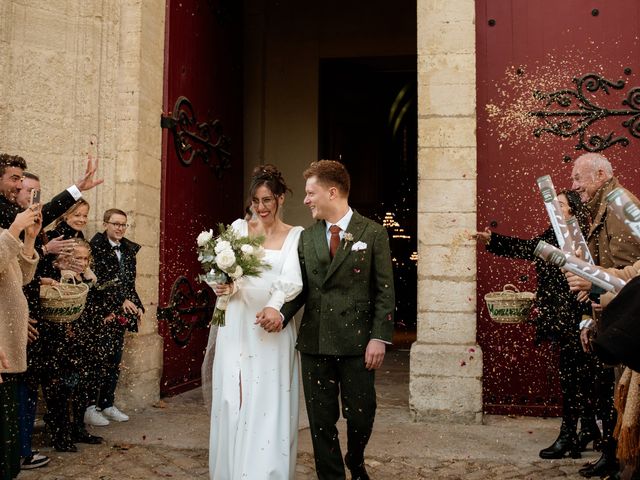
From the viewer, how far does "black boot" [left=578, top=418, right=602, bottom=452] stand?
14.8 feet

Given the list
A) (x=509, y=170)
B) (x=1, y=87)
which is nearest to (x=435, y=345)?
(x=509, y=170)

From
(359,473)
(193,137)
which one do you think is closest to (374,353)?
(359,473)

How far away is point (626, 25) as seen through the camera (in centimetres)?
556

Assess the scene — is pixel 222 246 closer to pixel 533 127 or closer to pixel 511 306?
pixel 511 306

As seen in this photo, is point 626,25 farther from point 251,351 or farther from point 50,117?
point 50,117

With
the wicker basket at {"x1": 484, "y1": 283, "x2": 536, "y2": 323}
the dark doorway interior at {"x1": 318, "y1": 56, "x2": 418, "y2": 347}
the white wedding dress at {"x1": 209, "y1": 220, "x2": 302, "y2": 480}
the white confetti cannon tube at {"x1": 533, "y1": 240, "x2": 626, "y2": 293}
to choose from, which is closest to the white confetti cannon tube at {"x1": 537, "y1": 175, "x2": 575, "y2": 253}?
the white confetti cannon tube at {"x1": 533, "y1": 240, "x2": 626, "y2": 293}

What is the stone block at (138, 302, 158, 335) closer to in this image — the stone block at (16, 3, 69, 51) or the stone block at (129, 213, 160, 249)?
the stone block at (129, 213, 160, 249)

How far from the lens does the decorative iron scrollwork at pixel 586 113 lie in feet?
17.9

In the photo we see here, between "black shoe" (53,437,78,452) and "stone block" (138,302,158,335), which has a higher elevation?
"stone block" (138,302,158,335)

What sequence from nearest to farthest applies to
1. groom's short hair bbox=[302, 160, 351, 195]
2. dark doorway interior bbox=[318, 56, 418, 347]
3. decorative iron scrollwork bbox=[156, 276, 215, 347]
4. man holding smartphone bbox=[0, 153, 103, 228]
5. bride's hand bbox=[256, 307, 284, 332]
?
bride's hand bbox=[256, 307, 284, 332]
groom's short hair bbox=[302, 160, 351, 195]
man holding smartphone bbox=[0, 153, 103, 228]
decorative iron scrollwork bbox=[156, 276, 215, 347]
dark doorway interior bbox=[318, 56, 418, 347]

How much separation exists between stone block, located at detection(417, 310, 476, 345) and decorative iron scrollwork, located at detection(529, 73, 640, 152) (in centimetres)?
171

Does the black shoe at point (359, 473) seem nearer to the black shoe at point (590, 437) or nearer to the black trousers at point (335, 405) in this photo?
the black trousers at point (335, 405)

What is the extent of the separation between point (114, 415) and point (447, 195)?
10.8ft

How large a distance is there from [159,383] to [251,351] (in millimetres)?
2655
